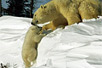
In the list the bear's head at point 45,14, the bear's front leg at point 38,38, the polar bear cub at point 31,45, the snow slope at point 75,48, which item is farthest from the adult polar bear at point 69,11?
the snow slope at point 75,48

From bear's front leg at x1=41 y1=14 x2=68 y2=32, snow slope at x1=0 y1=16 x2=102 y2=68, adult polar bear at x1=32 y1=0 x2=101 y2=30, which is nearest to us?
snow slope at x1=0 y1=16 x2=102 y2=68

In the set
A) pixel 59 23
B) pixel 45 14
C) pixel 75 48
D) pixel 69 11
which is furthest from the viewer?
pixel 59 23

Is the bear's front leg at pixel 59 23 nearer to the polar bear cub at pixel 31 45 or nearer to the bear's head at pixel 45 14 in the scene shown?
the bear's head at pixel 45 14

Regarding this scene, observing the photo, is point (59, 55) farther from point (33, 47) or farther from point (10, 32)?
point (10, 32)

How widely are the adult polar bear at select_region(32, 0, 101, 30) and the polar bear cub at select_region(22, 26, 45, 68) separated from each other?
0.76ft

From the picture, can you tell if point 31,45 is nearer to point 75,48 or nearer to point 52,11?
point 52,11

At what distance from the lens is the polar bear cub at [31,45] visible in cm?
421

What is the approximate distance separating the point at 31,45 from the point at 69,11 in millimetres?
1091

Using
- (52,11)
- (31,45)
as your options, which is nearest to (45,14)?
(52,11)

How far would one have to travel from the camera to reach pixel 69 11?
165 inches

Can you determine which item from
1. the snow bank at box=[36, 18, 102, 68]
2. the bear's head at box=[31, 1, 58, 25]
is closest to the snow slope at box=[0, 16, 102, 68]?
the snow bank at box=[36, 18, 102, 68]

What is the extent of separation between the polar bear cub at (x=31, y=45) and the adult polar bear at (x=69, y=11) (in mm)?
231

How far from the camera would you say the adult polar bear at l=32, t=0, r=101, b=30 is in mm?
4145

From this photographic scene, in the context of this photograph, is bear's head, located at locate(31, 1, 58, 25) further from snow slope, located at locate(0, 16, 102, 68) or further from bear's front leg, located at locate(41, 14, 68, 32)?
snow slope, located at locate(0, 16, 102, 68)
